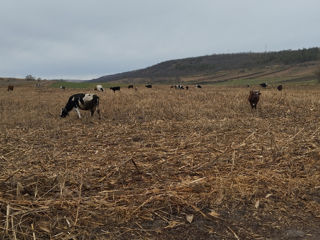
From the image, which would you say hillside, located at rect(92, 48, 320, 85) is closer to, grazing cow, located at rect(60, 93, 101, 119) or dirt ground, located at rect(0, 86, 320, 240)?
grazing cow, located at rect(60, 93, 101, 119)

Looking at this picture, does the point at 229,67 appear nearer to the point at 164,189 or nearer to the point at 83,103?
the point at 83,103

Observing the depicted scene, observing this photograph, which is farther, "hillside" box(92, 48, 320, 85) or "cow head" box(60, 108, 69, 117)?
"hillside" box(92, 48, 320, 85)

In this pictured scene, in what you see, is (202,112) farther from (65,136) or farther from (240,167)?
(240,167)

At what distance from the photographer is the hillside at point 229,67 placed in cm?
9344

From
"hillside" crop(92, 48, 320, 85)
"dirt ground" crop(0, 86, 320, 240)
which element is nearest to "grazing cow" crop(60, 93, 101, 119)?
"dirt ground" crop(0, 86, 320, 240)

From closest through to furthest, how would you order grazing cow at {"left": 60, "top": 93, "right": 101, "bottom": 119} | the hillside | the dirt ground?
1. the dirt ground
2. grazing cow at {"left": 60, "top": 93, "right": 101, "bottom": 119}
3. the hillside

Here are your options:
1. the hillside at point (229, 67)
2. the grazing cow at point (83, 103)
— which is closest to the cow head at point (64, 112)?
the grazing cow at point (83, 103)

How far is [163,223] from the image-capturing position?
303cm

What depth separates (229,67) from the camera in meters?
124

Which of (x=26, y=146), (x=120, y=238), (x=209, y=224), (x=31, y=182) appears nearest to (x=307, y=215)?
(x=209, y=224)

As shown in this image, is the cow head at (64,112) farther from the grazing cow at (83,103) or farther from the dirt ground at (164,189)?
A: the dirt ground at (164,189)

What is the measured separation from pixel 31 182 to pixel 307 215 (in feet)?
12.2

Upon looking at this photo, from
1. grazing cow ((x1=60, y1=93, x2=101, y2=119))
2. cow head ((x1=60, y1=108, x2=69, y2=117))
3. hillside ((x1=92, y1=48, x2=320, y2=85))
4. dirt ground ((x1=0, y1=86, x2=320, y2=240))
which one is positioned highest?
hillside ((x1=92, y1=48, x2=320, y2=85))

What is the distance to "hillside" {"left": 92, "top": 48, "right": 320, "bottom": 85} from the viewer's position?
307 ft
